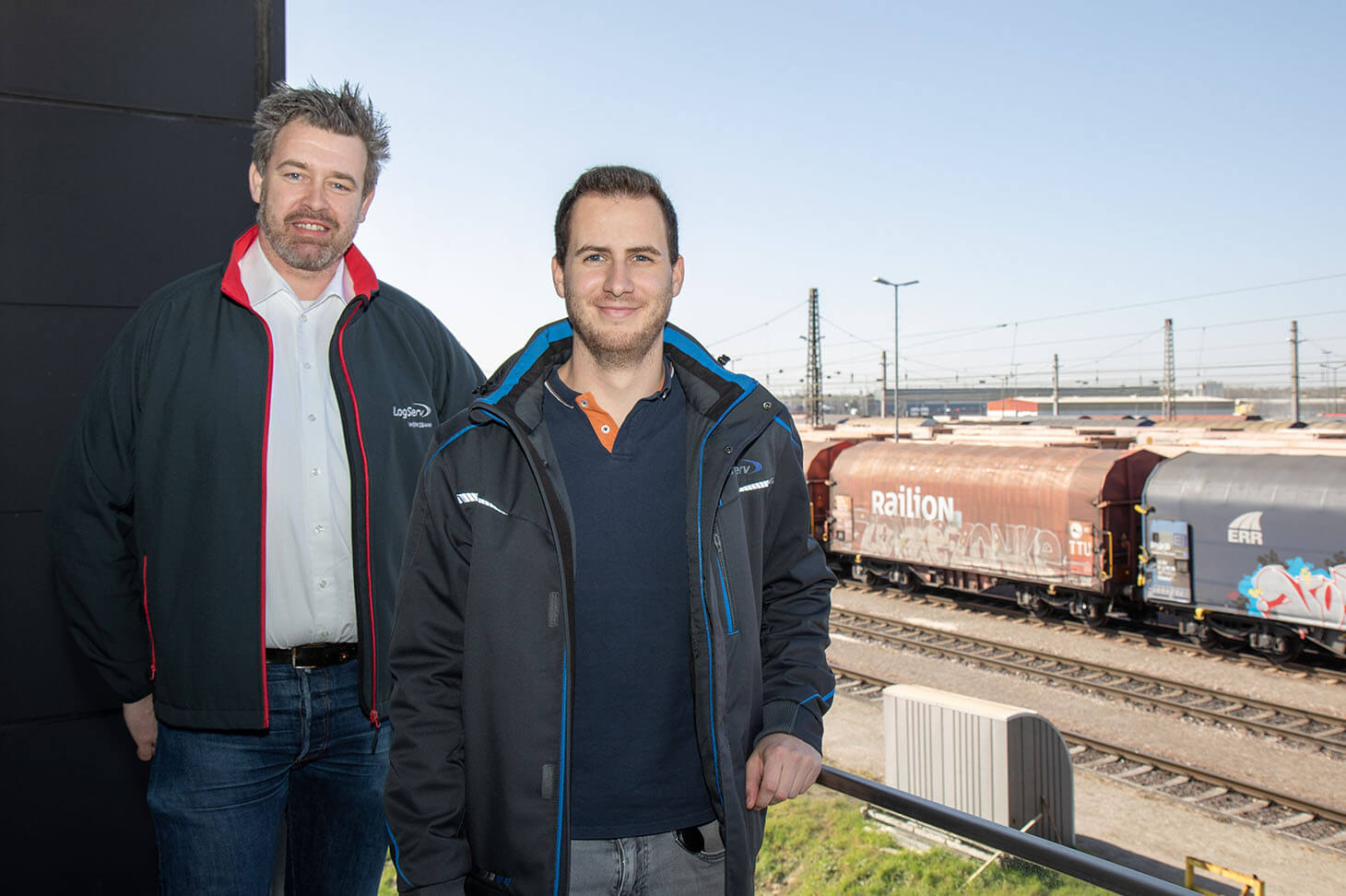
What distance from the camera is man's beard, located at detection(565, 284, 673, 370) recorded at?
2.46 m

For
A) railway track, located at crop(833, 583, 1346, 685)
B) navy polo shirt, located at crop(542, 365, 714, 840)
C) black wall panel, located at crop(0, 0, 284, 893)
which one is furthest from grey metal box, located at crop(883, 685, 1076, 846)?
railway track, located at crop(833, 583, 1346, 685)

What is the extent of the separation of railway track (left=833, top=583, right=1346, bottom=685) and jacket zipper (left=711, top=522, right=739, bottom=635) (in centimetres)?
1779

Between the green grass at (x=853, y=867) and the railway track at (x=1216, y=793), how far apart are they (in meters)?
8.38

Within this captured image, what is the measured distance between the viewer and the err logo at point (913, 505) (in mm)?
21811

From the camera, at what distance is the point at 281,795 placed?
2.66 meters

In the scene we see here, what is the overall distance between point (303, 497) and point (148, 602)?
489 mm

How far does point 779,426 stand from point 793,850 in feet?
9.72

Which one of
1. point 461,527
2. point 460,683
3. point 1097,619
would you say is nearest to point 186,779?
point 460,683

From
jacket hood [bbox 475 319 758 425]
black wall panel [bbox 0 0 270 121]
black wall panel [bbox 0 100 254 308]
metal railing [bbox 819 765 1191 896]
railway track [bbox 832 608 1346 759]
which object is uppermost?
black wall panel [bbox 0 0 270 121]

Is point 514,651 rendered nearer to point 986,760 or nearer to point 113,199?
point 113,199

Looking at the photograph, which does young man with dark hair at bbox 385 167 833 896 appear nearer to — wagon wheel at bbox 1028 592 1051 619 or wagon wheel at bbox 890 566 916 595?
wagon wheel at bbox 1028 592 1051 619

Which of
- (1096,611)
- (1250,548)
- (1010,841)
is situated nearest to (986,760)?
(1010,841)

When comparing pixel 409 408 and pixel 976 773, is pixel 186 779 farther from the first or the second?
pixel 976 773

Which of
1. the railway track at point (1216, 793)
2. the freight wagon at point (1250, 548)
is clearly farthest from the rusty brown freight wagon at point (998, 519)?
the railway track at point (1216, 793)
